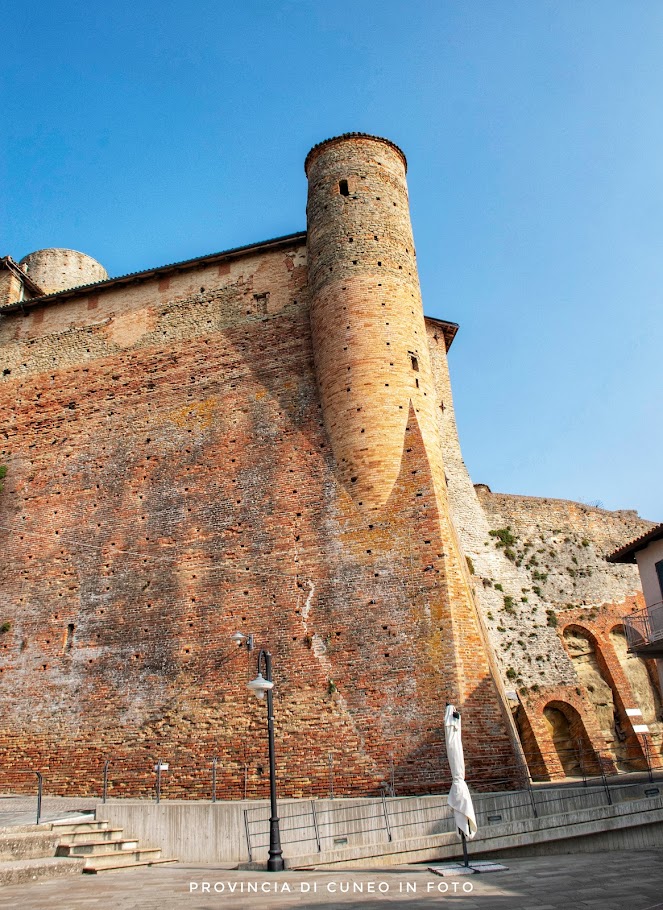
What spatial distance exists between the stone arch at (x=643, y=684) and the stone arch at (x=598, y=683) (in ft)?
2.06

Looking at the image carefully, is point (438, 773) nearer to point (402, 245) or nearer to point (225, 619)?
point (225, 619)

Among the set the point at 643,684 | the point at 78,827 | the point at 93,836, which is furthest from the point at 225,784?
the point at 643,684

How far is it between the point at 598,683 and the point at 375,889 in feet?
50.8

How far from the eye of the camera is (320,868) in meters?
10.0

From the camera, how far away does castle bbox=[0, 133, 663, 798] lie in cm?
1327

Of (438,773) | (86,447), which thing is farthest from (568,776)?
(86,447)

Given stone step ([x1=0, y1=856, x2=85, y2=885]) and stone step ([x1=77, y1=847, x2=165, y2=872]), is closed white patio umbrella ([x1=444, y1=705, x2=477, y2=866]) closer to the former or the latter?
stone step ([x1=77, y1=847, x2=165, y2=872])

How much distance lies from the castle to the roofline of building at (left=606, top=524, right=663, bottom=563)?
3.91 meters

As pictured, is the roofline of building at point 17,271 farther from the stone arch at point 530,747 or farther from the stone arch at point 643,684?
the stone arch at point 643,684

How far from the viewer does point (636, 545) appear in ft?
54.6

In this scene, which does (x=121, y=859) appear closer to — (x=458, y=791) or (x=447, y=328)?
(x=458, y=791)

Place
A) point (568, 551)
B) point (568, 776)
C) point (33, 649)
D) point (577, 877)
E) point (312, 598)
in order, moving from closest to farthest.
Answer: point (577, 877) → point (312, 598) → point (33, 649) → point (568, 776) → point (568, 551)

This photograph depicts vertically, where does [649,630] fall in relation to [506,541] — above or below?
below

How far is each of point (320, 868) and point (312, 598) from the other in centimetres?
519
